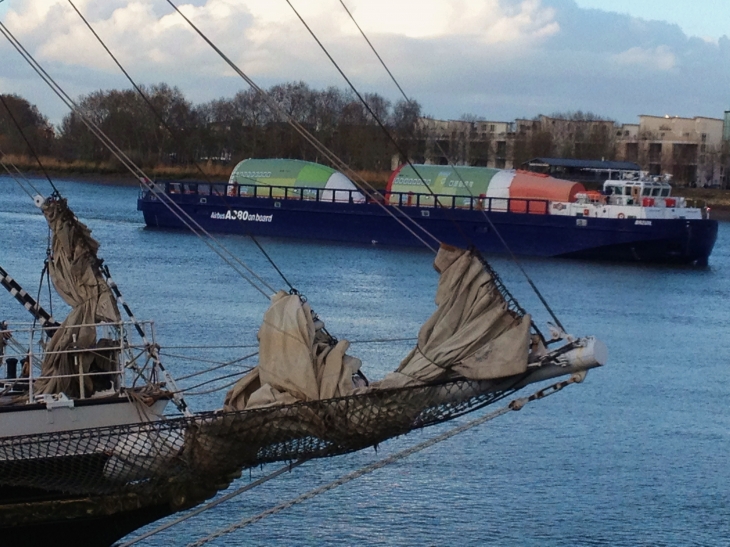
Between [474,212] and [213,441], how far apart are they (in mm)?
44465

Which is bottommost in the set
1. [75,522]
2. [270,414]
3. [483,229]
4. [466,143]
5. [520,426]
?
[520,426]

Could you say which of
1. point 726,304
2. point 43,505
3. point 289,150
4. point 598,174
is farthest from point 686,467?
point 289,150

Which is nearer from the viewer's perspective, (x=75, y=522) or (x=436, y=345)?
(x=436, y=345)

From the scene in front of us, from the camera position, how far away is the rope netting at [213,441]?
12.0 meters

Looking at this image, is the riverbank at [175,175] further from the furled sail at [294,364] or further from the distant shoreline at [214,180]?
the furled sail at [294,364]

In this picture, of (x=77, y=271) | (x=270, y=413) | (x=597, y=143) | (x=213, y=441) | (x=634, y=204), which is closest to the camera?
(x=270, y=413)

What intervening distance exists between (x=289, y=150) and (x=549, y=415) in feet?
276

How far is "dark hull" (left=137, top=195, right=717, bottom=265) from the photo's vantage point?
54.4 m

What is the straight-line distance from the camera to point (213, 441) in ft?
40.0

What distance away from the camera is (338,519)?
1762 centimetres

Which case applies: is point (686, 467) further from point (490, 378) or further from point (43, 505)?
point (43, 505)

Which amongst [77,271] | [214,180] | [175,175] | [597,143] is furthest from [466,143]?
[77,271]

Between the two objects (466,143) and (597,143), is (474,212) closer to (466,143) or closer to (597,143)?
(466,143)

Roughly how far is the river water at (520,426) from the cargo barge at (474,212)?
2.78m
